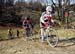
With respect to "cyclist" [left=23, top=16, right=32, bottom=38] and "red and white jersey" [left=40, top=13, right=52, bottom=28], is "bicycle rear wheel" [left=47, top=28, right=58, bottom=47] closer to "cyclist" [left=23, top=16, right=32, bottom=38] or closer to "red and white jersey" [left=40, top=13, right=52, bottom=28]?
"red and white jersey" [left=40, top=13, right=52, bottom=28]

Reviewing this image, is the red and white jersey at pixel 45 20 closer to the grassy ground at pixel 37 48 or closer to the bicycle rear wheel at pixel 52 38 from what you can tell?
the bicycle rear wheel at pixel 52 38

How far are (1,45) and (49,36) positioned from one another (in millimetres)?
1877

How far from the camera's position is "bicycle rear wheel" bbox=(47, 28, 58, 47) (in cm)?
879

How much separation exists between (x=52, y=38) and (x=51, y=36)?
0.40ft

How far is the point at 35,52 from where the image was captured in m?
7.80

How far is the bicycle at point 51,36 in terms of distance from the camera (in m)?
8.80

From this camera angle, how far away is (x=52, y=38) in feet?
29.7

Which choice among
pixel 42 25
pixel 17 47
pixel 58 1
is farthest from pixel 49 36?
pixel 58 1

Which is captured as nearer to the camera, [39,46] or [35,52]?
[35,52]

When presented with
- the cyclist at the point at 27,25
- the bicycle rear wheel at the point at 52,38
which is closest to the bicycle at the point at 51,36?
the bicycle rear wheel at the point at 52,38

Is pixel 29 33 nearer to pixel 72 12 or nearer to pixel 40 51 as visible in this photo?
pixel 40 51

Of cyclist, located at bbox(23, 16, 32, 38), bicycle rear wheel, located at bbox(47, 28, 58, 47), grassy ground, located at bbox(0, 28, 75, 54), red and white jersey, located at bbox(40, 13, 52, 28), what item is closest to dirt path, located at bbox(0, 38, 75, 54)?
grassy ground, located at bbox(0, 28, 75, 54)

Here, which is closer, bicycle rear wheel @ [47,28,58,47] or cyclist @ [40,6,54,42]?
bicycle rear wheel @ [47,28,58,47]

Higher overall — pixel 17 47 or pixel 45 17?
pixel 45 17
